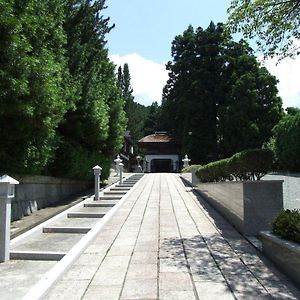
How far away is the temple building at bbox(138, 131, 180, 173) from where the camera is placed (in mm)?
58062

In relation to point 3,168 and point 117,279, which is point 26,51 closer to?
point 3,168

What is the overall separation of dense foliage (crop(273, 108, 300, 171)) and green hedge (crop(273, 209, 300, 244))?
31.0 m

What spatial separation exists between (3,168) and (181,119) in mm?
39538

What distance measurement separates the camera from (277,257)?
19.5ft

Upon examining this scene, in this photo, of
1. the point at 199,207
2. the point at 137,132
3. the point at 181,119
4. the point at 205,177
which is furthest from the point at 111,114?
the point at 137,132

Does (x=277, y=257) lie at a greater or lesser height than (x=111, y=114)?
lesser

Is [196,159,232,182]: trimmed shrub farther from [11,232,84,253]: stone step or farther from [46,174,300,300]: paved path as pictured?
[11,232,84,253]: stone step

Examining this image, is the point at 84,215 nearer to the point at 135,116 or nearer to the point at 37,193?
the point at 37,193

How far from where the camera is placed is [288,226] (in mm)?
5742

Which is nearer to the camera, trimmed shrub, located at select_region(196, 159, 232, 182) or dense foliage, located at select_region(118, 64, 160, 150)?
trimmed shrub, located at select_region(196, 159, 232, 182)

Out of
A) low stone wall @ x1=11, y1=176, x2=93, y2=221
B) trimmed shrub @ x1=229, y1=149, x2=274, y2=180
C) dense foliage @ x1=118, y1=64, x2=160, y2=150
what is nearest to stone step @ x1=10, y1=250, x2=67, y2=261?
low stone wall @ x1=11, y1=176, x2=93, y2=221

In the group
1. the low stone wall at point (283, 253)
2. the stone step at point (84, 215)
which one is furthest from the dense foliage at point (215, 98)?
the low stone wall at point (283, 253)

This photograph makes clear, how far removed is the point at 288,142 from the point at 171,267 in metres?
33.3

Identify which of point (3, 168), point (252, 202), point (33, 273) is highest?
point (3, 168)
